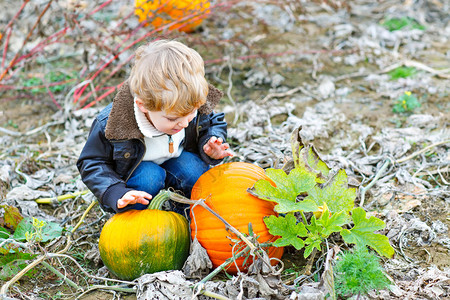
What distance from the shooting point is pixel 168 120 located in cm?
255

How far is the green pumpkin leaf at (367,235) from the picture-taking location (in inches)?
Answer: 96.8

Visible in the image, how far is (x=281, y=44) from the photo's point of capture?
5715 millimetres

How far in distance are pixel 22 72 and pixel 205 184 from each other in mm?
3682

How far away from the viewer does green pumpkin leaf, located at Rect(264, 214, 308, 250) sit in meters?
2.52

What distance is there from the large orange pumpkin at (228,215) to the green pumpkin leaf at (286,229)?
0.09m

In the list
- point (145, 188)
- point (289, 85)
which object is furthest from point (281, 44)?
point (145, 188)

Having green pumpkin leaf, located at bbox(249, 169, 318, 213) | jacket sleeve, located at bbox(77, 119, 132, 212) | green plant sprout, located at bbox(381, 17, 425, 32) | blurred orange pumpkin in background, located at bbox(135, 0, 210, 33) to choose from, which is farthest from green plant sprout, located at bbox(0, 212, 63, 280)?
green plant sprout, located at bbox(381, 17, 425, 32)

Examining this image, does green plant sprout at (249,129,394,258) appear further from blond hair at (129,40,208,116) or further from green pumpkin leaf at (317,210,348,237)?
blond hair at (129,40,208,116)

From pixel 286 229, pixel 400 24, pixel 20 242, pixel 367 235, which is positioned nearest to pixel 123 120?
pixel 20 242

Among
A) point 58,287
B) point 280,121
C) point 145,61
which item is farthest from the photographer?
point 280,121

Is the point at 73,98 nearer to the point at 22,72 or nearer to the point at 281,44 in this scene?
the point at 22,72

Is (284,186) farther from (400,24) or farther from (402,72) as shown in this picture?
(400,24)

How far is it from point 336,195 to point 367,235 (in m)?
0.30

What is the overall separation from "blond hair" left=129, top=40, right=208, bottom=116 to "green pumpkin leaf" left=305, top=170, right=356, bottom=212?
0.83 metres
